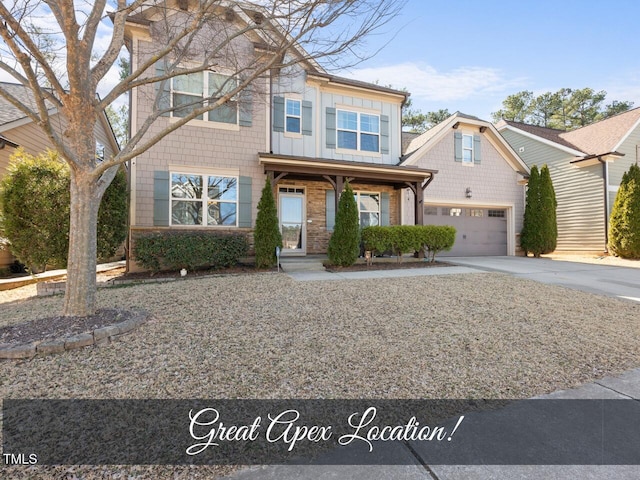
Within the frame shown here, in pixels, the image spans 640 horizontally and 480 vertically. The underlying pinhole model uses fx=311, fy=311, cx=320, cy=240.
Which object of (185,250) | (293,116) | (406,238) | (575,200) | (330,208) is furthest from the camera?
(575,200)

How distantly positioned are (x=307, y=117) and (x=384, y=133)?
2903 mm

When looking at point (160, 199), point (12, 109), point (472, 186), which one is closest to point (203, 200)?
point (160, 199)

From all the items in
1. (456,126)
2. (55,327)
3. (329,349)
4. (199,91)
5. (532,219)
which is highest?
(456,126)

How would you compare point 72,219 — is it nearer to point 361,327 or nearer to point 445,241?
point 361,327

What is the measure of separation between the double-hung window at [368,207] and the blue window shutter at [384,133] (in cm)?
166

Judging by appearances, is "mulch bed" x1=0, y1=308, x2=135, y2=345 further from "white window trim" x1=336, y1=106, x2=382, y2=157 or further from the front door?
"white window trim" x1=336, y1=106, x2=382, y2=157

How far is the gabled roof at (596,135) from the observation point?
1309 cm

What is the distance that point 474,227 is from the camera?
12.8 meters

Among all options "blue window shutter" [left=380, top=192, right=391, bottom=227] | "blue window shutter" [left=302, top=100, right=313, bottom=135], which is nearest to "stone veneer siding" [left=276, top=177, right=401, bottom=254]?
"blue window shutter" [left=302, top=100, right=313, bottom=135]

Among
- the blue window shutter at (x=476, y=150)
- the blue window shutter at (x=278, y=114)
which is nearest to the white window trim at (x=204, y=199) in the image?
the blue window shutter at (x=278, y=114)

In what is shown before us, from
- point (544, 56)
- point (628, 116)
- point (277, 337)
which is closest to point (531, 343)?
point (277, 337)

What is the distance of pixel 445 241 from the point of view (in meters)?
9.48

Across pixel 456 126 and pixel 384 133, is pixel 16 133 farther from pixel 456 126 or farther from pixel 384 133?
pixel 456 126

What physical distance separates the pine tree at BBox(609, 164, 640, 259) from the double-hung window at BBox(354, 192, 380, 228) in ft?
29.4
